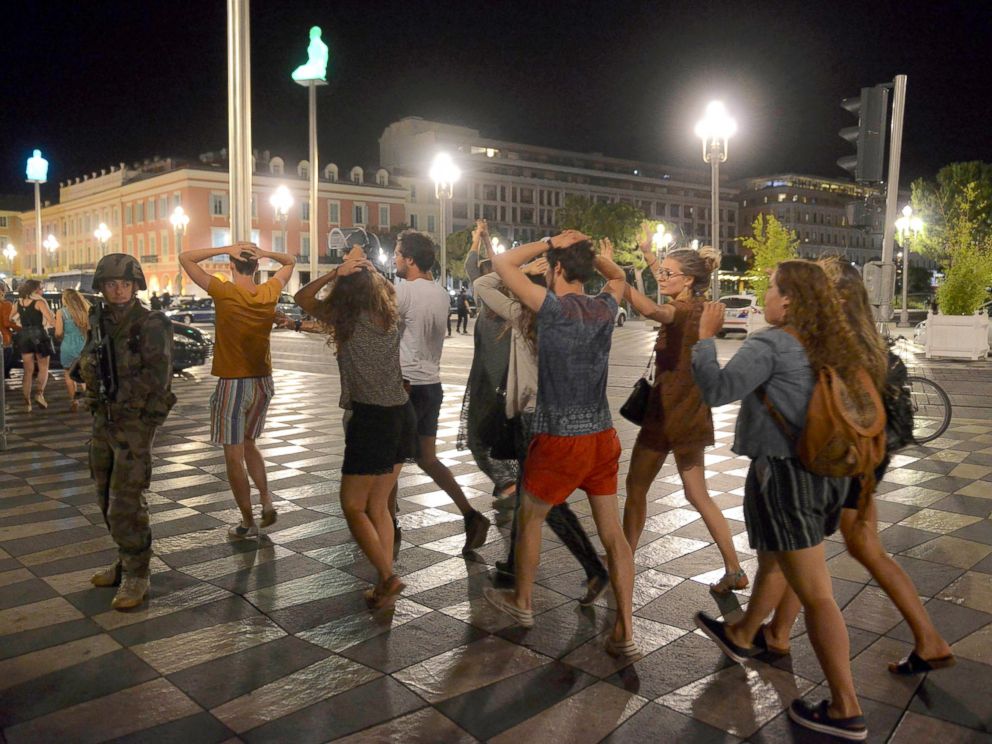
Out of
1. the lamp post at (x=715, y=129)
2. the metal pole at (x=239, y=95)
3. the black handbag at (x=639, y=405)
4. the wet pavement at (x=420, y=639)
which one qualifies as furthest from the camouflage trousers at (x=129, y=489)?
the lamp post at (x=715, y=129)

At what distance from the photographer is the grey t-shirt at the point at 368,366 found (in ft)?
13.1

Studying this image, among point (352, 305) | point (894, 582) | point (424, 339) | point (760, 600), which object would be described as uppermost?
point (352, 305)

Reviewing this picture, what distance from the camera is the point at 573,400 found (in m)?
3.49

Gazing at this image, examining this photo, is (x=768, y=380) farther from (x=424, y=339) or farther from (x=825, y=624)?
(x=424, y=339)

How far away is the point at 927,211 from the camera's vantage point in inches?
2109

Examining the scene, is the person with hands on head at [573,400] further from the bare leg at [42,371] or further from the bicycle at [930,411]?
the bare leg at [42,371]

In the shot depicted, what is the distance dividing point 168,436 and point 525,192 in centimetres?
8396

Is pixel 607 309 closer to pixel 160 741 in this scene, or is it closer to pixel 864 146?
pixel 160 741

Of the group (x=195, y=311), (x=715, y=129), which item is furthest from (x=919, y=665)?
(x=195, y=311)

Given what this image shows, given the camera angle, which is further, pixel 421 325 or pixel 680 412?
pixel 421 325

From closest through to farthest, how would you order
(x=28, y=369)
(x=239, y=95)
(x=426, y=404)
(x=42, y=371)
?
1. (x=426, y=404)
2. (x=239, y=95)
3. (x=28, y=369)
4. (x=42, y=371)

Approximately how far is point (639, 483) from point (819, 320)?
149 cm

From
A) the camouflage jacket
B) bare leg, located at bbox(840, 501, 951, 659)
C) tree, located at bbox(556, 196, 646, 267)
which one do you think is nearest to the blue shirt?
bare leg, located at bbox(840, 501, 951, 659)

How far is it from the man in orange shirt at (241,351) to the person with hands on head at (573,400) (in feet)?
6.49
